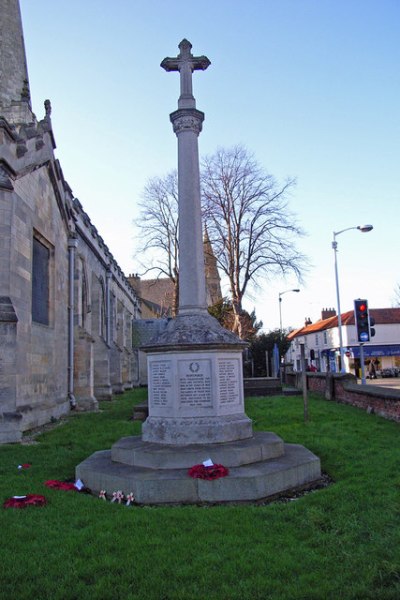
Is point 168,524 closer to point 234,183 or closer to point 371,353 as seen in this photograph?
point 234,183

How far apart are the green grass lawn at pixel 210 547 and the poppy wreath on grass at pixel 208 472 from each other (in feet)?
1.83

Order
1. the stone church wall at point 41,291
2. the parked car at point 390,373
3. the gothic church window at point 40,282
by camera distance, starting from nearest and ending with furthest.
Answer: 1. the stone church wall at point 41,291
2. the gothic church window at point 40,282
3. the parked car at point 390,373

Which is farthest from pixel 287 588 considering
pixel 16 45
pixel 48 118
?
pixel 16 45

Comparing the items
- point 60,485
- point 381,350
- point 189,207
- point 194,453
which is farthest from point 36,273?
point 381,350

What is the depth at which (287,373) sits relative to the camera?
28.6 meters

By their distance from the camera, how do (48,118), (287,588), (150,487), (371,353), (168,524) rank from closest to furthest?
(287,588)
(168,524)
(150,487)
(48,118)
(371,353)

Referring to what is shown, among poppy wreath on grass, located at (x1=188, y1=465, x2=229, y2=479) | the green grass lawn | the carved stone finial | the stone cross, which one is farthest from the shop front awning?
poppy wreath on grass, located at (x1=188, y1=465, x2=229, y2=479)

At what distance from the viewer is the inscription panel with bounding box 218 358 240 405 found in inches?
282

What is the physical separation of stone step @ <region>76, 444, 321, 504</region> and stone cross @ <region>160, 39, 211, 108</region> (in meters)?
6.08

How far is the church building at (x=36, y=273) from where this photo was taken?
36.6 ft

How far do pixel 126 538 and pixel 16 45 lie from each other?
62.5 feet

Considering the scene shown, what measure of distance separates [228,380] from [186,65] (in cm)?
563

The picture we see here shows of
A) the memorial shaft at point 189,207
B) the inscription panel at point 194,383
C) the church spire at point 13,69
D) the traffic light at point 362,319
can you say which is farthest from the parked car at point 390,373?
the inscription panel at point 194,383

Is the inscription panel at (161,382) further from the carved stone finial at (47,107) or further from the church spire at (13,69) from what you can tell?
the church spire at (13,69)
